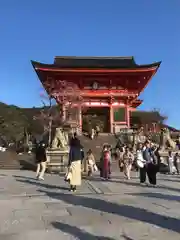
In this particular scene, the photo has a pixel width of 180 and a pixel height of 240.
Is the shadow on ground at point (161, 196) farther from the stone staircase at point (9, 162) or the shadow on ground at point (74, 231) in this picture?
the stone staircase at point (9, 162)

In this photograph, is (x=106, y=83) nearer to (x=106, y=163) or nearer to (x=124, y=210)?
(x=106, y=163)

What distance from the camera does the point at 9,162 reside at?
74.2ft

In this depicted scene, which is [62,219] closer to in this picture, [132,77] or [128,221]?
[128,221]

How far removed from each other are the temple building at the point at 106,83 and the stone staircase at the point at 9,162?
12.0m

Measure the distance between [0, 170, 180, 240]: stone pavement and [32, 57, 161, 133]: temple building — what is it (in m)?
25.4

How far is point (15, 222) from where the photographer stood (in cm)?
648

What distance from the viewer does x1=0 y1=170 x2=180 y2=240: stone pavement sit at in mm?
5590

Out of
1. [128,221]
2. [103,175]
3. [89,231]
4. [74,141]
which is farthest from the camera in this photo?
[103,175]

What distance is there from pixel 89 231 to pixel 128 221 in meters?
0.99

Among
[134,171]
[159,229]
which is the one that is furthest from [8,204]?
[134,171]

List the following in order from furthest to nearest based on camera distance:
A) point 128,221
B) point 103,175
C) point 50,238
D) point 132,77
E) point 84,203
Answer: point 132,77
point 103,175
point 84,203
point 128,221
point 50,238

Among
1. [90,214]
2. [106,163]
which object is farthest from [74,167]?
[106,163]

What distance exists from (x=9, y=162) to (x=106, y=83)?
686 inches

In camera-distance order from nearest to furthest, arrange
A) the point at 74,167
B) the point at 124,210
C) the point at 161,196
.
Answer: the point at 124,210 < the point at 161,196 < the point at 74,167
